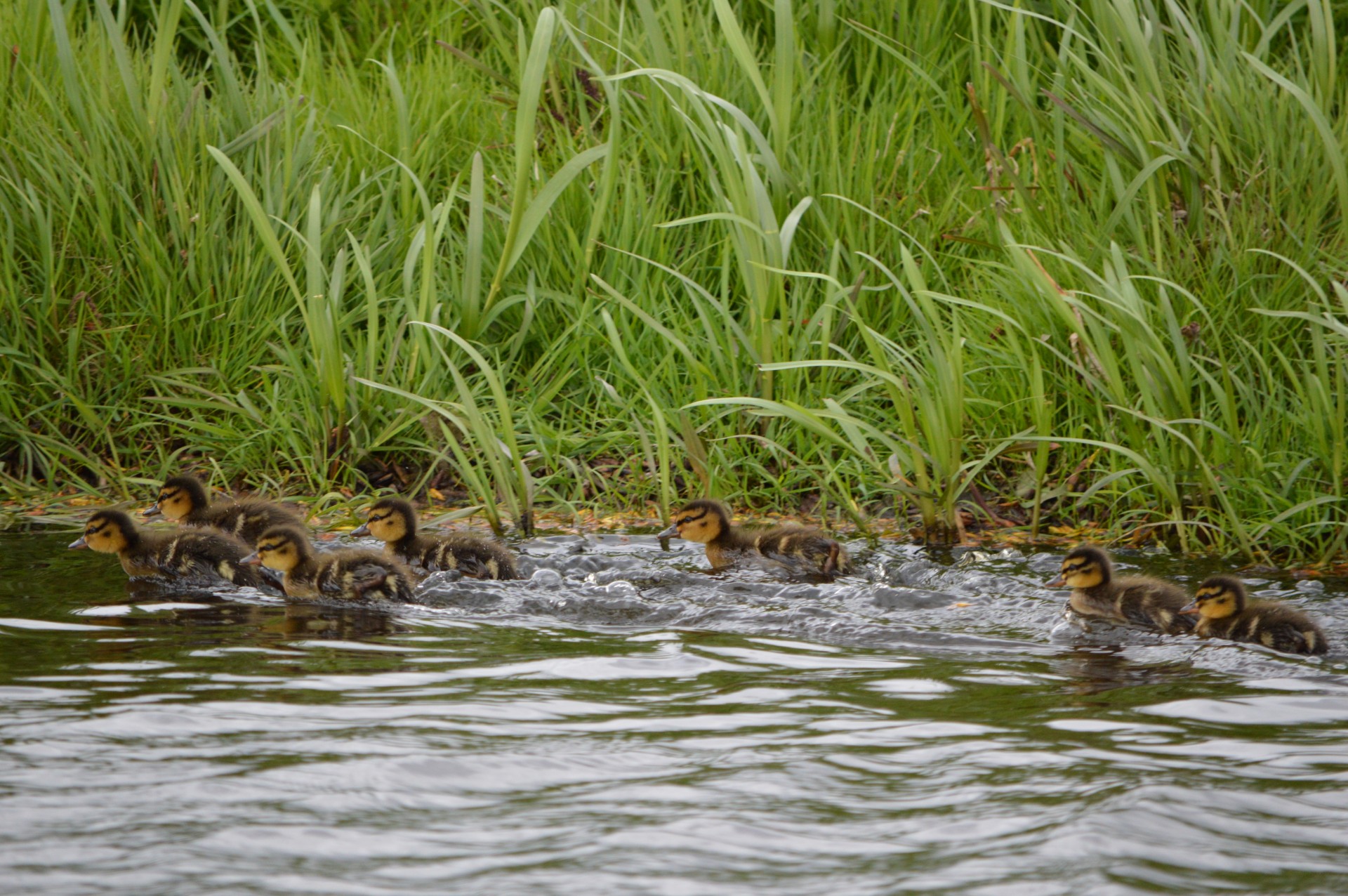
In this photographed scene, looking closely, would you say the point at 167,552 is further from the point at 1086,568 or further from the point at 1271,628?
the point at 1271,628

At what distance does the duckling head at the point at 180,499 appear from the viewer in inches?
227

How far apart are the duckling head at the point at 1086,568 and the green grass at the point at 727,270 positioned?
2.09 feet

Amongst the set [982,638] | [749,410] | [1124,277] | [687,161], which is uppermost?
[687,161]

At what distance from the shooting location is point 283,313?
6.68m

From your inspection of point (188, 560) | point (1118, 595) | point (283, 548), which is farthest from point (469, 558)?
point (1118, 595)

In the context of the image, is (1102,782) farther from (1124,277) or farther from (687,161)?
(687,161)

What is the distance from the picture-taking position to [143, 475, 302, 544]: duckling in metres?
5.60

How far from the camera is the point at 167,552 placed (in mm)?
5246

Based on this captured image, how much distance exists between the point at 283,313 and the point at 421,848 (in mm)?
4273

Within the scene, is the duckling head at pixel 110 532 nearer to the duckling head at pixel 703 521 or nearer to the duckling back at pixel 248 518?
the duckling back at pixel 248 518

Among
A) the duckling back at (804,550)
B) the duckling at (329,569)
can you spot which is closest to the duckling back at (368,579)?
the duckling at (329,569)

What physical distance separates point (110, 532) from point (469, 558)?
1.20 m

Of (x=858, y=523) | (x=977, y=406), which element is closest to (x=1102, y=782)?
(x=858, y=523)

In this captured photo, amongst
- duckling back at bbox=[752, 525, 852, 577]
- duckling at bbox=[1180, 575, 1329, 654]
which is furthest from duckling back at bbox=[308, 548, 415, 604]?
duckling at bbox=[1180, 575, 1329, 654]
